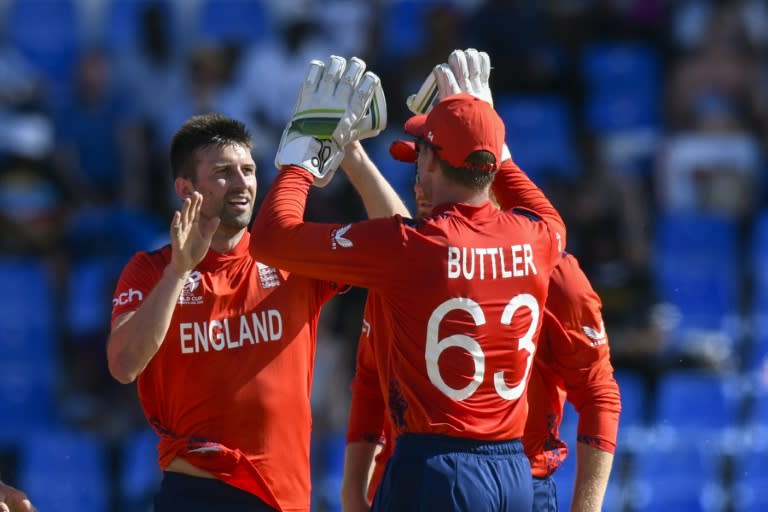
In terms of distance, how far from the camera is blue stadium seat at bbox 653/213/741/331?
35.2 feet

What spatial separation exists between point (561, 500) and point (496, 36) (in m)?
4.36

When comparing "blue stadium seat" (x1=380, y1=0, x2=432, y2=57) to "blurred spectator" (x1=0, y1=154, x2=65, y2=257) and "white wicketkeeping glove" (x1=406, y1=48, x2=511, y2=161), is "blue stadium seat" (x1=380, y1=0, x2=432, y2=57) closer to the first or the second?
"blurred spectator" (x1=0, y1=154, x2=65, y2=257)

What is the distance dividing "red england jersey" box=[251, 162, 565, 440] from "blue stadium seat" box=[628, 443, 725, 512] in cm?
503

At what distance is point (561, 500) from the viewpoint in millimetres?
8992

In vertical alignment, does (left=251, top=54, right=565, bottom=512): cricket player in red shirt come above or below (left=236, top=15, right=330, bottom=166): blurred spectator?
below

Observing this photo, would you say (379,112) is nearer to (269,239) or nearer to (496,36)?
(269,239)

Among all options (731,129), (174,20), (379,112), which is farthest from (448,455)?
(174,20)

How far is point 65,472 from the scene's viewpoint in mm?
9422

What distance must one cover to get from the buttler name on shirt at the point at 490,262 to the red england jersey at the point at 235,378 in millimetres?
745

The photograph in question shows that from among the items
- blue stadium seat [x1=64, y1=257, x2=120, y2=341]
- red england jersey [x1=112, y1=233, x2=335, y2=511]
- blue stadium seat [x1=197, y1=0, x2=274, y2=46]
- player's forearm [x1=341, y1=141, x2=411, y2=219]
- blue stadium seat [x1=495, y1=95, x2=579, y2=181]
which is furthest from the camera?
blue stadium seat [x1=197, y1=0, x2=274, y2=46]

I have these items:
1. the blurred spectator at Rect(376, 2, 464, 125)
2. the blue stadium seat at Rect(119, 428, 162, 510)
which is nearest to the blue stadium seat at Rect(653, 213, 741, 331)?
the blurred spectator at Rect(376, 2, 464, 125)

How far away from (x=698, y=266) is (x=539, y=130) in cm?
175

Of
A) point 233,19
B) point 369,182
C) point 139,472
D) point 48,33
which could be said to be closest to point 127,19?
point 48,33

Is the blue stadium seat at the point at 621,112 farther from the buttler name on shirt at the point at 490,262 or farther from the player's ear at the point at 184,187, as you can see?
the buttler name on shirt at the point at 490,262
